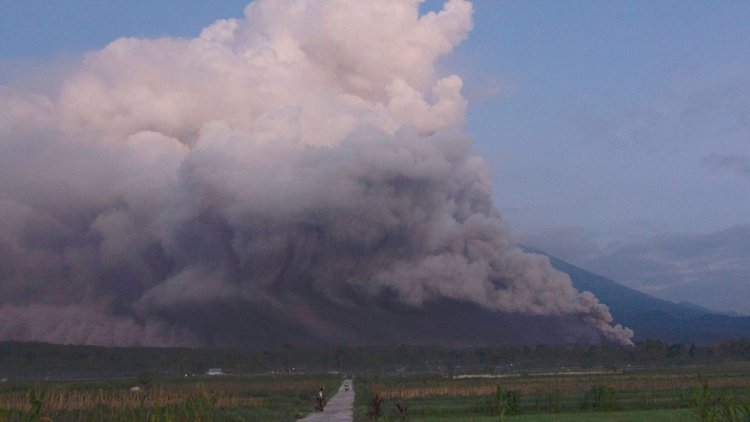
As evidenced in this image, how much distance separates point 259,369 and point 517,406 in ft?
452

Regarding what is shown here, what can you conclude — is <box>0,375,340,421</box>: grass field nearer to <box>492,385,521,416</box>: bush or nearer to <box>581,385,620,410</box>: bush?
<box>492,385,521,416</box>: bush

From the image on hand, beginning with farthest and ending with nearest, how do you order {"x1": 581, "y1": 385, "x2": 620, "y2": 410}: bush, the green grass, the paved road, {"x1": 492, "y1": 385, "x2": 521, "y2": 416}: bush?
1. {"x1": 581, "y1": 385, "x2": 620, "y2": 410}: bush
2. {"x1": 492, "y1": 385, "x2": 521, "y2": 416}: bush
3. the paved road
4. the green grass

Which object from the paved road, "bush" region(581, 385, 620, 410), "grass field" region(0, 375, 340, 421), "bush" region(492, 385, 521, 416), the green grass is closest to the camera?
"grass field" region(0, 375, 340, 421)

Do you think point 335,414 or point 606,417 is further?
point 335,414

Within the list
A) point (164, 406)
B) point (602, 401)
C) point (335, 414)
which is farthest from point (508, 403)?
point (164, 406)

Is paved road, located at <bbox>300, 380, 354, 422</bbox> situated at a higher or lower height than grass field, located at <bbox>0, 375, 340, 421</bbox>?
lower

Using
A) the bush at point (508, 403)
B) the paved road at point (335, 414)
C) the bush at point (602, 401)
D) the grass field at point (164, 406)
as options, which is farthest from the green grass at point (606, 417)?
the grass field at point (164, 406)

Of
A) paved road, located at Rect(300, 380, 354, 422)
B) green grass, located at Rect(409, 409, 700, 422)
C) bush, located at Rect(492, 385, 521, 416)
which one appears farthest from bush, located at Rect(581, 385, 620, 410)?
paved road, located at Rect(300, 380, 354, 422)

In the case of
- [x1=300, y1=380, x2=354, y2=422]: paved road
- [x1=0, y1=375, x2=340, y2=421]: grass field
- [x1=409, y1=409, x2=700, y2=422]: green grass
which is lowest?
[x1=409, y1=409, x2=700, y2=422]: green grass

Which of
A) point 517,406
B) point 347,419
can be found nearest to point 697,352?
point 517,406

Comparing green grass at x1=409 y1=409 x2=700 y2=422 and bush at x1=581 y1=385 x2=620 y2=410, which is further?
bush at x1=581 y1=385 x2=620 y2=410

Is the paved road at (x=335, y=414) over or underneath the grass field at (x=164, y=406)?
underneath

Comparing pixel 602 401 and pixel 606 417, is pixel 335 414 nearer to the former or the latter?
pixel 606 417

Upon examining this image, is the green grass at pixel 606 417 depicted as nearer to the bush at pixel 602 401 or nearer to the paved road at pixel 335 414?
the bush at pixel 602 401
